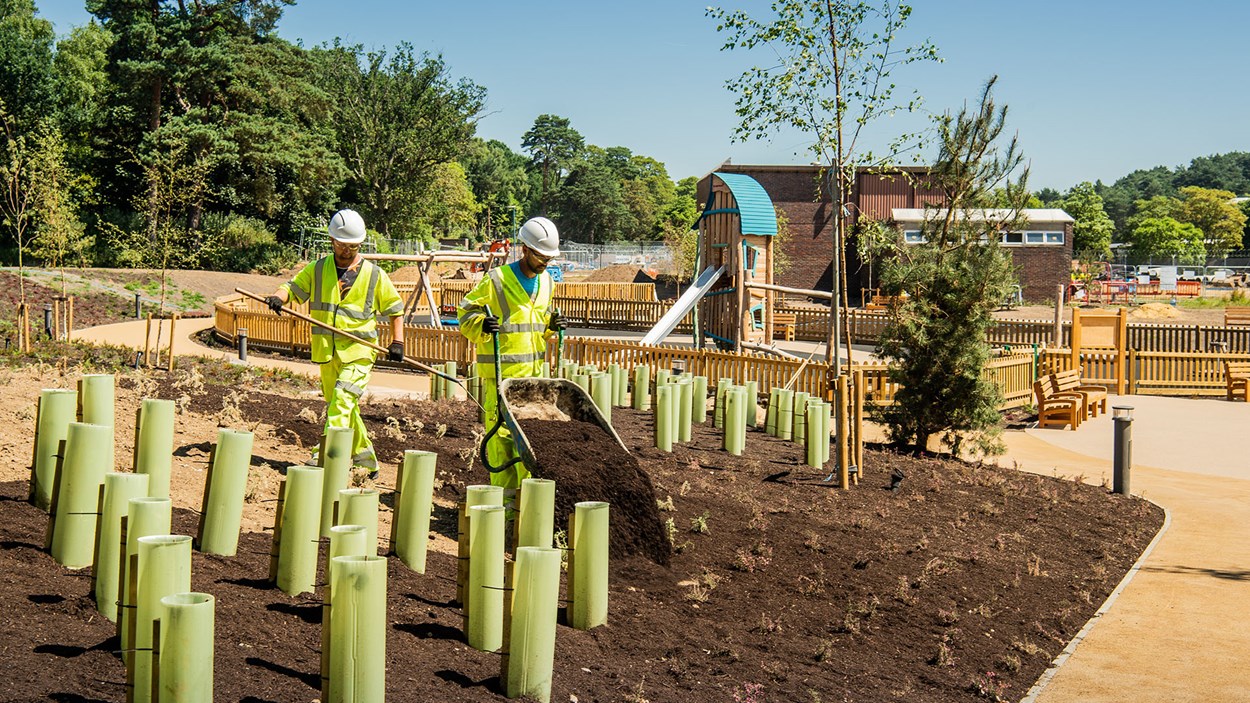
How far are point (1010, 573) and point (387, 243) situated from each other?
168ft

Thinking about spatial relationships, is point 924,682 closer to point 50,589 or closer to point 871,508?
point 871,508

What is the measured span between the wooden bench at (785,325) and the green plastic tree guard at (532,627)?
2874cm

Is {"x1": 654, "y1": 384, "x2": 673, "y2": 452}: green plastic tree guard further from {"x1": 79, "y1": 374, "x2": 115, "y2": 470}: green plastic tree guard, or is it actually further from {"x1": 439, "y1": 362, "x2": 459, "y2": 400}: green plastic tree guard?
{"x1": 79, "y1": 374, "x2": 115, "y2": 470}: green plastic tree guard

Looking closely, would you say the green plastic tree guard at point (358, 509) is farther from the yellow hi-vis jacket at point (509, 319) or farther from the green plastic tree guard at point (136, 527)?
the yellow hi-vis jacket at point (509, 319)

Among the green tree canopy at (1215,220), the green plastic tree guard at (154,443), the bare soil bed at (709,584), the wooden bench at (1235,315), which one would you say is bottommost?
the bare soil bed at (709,584)

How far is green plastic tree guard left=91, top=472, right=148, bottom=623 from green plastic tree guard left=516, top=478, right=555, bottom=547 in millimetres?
1695

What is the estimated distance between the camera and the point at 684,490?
846 centimetres

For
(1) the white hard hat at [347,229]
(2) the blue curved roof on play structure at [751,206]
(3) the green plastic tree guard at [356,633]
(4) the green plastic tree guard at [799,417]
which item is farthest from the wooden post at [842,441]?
(2) the blue curved roof on play structure at [751,206]

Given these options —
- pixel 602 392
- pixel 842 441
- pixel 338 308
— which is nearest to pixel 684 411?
pixel 602 392

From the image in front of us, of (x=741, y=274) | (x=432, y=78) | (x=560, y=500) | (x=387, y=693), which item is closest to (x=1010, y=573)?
(x=560, y=500)

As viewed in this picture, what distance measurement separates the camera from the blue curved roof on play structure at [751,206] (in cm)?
1923

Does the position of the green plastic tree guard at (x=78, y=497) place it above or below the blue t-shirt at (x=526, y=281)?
below

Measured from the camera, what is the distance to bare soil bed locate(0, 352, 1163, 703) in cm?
448

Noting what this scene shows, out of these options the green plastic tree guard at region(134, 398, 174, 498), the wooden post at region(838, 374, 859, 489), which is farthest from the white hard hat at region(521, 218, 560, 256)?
the wooden post at region(838, 374, 859, 489)
